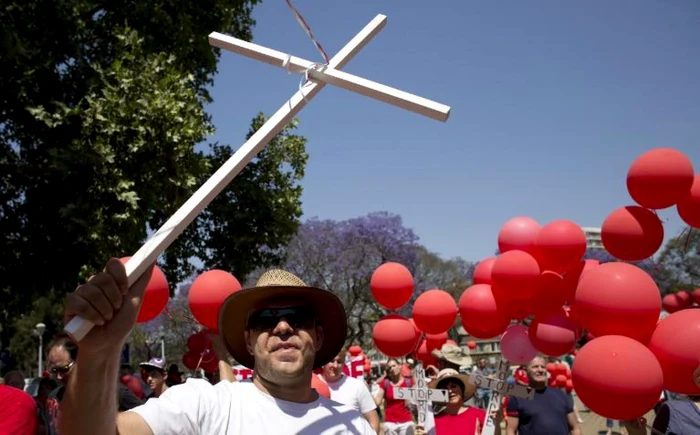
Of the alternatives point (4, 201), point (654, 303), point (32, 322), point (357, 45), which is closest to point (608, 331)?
point (654, 303)

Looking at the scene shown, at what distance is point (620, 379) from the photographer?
4.00m

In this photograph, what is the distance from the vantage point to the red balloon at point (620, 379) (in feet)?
13.1

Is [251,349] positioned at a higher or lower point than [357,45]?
lower

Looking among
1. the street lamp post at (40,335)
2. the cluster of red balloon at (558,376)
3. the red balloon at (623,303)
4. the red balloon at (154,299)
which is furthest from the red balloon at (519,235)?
the street lamp post at (40,335)

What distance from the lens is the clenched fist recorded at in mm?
1627

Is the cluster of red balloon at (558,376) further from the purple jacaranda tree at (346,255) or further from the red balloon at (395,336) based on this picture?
the purple jacaranda tree at (346,255)

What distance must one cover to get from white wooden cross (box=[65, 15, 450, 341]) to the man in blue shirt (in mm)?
5413

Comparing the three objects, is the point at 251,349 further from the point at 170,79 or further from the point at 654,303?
the point at 170,79

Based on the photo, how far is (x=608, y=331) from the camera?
14.8 ft

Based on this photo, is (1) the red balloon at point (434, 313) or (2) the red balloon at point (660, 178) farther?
(1) the red balloon at point (434, 313)

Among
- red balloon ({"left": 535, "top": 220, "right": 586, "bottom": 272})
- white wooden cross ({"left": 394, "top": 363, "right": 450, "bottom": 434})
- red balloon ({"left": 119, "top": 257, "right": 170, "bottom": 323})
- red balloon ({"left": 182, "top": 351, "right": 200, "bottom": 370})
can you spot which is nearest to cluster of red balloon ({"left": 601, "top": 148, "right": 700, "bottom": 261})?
red balloon ({"left": 535, "top": 220, "right": 586, "bottom": 272})

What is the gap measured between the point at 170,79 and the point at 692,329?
8647 millimetres

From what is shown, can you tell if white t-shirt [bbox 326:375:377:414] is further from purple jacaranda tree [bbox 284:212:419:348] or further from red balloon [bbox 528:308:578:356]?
purple jacaranda tree [bbox 284:212:419:348]

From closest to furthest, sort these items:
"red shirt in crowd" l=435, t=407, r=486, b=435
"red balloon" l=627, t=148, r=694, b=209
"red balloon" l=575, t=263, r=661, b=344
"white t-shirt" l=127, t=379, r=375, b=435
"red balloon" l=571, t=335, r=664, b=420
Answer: "white t-shirt" l=127, t=379, r=375, b=435
"red balloon" l=571, t=335, r=664, b=420
"red balloon" l=575, t=263, r=661, b=344
"red balloon" l=627, t=148, r=694, b=209
"red shirt in crowd" l=435, t=407, r=486, b=435
